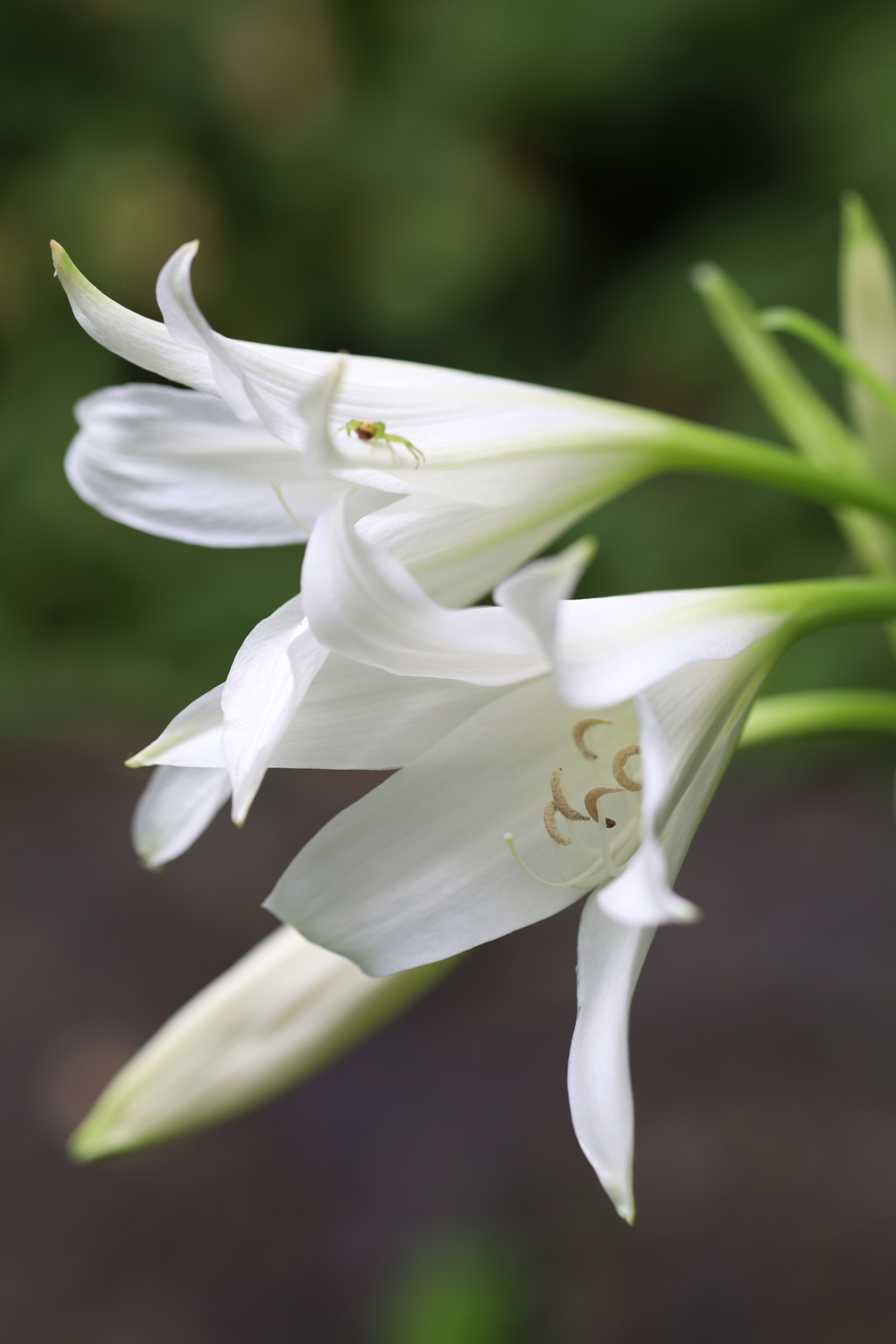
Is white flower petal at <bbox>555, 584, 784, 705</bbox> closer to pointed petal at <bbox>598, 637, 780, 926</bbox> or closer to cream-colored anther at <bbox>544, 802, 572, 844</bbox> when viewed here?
pointed petal at <bbox>598, 637, 780, 926</bbox>

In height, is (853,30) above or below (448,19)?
below

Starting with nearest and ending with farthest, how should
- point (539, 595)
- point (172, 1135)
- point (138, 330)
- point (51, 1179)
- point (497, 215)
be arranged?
point (539, 595), point (138, 330), point (172, 1135), point (51, 1179), point (497, 215)

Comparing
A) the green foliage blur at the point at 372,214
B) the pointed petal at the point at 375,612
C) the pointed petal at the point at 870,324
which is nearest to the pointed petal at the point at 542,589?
the pointed petal at the point at 375,612

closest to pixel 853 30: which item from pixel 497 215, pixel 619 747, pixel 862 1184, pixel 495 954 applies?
pixel 497 215

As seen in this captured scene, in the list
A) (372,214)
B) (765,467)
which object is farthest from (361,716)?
(372,214)

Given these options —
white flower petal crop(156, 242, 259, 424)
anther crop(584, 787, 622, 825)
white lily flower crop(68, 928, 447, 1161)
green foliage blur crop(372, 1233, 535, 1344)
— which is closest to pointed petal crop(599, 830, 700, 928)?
anther crop(584, 787, 622, 825)

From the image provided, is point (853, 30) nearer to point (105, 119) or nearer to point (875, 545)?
Result: point (105, 119)

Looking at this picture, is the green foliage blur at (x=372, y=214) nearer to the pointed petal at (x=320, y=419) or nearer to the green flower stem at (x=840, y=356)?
the green flower stem at (x=840, y=356)
